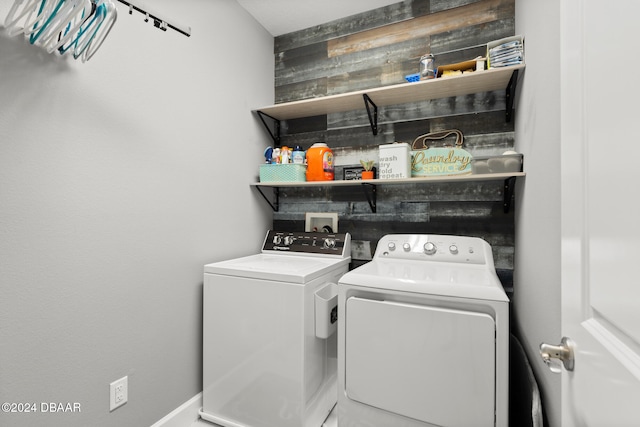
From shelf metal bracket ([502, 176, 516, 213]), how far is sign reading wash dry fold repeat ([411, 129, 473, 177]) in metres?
0.22

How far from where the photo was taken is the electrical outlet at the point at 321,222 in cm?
228

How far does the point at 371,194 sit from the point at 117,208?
4.94 feet

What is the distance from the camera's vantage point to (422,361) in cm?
124

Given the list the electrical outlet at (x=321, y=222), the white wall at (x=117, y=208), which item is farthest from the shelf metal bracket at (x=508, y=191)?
the white wall at (x=117, y=208)

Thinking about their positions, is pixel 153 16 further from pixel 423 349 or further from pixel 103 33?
pixel 423 349

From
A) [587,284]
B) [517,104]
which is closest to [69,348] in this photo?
[587,284]

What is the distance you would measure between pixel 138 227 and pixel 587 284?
1.63 metres

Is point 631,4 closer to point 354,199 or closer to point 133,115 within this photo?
point 133,115

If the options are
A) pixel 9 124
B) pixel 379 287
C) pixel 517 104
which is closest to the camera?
pixel 9 124

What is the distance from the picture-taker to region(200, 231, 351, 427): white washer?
1.52m

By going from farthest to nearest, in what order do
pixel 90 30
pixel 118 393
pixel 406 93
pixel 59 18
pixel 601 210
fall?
pixel 406 93 → pixel 118 393 → pixel 90 30 → pixel 59 18 → pixel 601 210

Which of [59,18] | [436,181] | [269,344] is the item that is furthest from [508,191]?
[59,18]

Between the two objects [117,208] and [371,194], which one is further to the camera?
[371,194]

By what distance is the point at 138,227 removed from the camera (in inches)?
57.1
